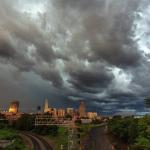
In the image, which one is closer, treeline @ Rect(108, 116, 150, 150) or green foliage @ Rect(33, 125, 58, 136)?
treeline @ Rect(108, 116, 150, 150)

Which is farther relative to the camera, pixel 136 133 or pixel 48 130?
pixel 48 130

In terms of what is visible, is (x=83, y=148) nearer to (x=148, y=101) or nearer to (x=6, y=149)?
(x=6, y=149)

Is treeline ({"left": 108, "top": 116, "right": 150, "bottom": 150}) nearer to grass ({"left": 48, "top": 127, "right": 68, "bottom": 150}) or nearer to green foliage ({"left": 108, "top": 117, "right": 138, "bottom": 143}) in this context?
green foliage ({"left": 108, "top": 117, "right": 138, "bottom": 143})

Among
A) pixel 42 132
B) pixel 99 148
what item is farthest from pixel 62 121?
pixel 42 132

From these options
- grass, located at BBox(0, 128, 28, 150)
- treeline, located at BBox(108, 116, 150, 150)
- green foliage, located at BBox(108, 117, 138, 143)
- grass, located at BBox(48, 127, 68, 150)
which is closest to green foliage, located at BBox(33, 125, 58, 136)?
grass, located at BBox(48, 127, 68, 150)

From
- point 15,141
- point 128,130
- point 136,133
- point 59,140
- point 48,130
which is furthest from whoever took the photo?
point 48,130

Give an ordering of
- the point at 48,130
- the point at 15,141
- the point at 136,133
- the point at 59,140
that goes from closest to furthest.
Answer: the point at 136,133, the point at 15,141, the point at 59,140, the point at 48,130

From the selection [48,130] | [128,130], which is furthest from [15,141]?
[48,130]

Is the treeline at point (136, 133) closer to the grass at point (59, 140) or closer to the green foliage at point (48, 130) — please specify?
the grass at point (59, 140)

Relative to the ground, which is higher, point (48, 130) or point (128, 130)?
point (48, 130)

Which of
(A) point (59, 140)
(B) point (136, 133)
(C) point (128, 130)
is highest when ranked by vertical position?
(C) point (128, 130)

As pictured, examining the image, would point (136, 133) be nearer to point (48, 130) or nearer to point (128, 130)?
point (128, 130)

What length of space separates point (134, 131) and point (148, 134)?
115ft

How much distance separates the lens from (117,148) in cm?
11369
